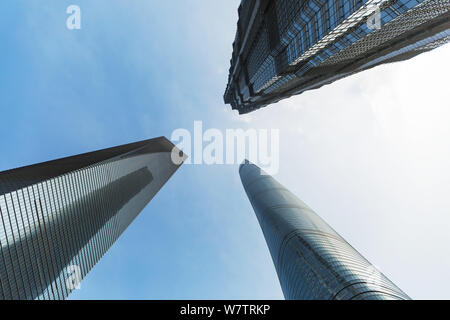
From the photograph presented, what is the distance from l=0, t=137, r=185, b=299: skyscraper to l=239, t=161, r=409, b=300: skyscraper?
268 ft

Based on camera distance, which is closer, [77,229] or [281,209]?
[77,229]

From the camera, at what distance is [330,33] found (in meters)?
46.9

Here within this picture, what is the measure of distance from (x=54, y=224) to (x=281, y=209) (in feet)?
332

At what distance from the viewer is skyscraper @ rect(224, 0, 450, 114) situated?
41469 mm

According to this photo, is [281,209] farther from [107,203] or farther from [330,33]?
[330,33]

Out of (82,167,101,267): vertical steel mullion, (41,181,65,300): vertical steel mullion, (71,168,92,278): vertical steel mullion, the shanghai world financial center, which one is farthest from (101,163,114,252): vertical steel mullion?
(41,181,65,300): vertical steel mullion

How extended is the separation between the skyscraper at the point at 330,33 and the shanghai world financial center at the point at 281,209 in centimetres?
25

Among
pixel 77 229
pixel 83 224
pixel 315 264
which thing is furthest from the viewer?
pixel 83 224

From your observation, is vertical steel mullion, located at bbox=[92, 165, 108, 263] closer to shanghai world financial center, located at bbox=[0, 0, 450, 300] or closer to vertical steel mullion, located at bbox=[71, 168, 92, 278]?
shanghai world financial center, located at bbox=[0, 0, 450, 300]

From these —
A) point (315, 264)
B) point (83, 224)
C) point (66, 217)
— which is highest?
point (66, 217)

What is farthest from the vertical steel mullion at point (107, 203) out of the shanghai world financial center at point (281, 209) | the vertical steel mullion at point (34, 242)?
the vertical steel mullion at point (34, 242)

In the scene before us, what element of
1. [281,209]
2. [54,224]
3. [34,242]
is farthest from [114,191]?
[281,209]

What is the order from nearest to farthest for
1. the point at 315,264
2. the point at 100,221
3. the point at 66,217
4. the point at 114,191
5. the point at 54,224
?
the point at 315,264
the point at 54,224
the point at 66,217
the point at 100,221
the point at 114,191
